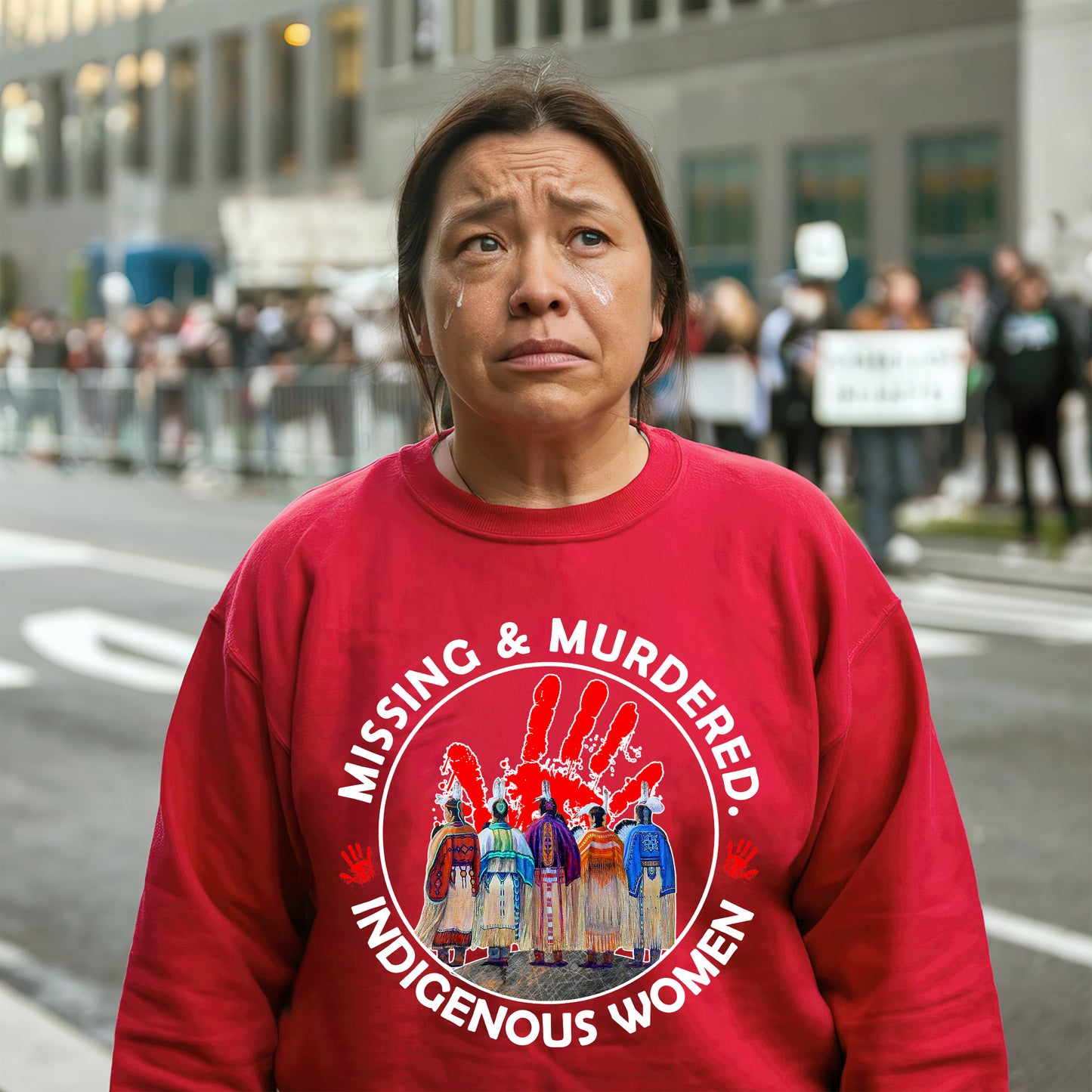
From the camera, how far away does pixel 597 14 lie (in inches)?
1436

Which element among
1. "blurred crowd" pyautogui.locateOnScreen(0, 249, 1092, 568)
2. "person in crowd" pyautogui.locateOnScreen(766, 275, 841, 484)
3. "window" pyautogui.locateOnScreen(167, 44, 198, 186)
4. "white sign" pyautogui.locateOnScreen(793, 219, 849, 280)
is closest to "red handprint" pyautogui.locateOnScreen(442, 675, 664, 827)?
"blurred crowd" pyautogui.locateOnScreen(0, 249, 1092, 568)

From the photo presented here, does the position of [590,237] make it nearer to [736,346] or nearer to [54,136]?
[736,346]

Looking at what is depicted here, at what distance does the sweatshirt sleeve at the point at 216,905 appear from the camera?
1850mm

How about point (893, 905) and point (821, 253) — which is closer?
point (893, 905)

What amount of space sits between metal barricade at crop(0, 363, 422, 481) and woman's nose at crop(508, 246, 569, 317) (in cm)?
1385

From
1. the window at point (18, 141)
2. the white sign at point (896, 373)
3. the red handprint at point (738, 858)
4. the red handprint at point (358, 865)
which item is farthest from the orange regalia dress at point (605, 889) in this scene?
the window at point (18, 141)

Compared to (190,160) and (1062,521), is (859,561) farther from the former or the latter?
(190,160)

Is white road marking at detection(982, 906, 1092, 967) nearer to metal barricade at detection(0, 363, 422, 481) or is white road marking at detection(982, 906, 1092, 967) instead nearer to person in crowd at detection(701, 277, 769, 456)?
person in crowd at detection(701, 277, 769, 456)

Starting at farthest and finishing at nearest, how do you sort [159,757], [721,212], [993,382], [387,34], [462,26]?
[387,34]
[462,26]
[721,212]
[993,382]
[159,757]

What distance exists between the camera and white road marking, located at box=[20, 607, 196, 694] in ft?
28.1

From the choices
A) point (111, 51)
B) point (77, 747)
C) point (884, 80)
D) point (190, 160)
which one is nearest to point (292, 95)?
point (190, 160)

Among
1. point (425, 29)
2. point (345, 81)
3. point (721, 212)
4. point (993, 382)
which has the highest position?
point (425, 29)

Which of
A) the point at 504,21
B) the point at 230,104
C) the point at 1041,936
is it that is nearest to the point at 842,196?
the point at 504,21

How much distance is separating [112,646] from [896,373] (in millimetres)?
6139
